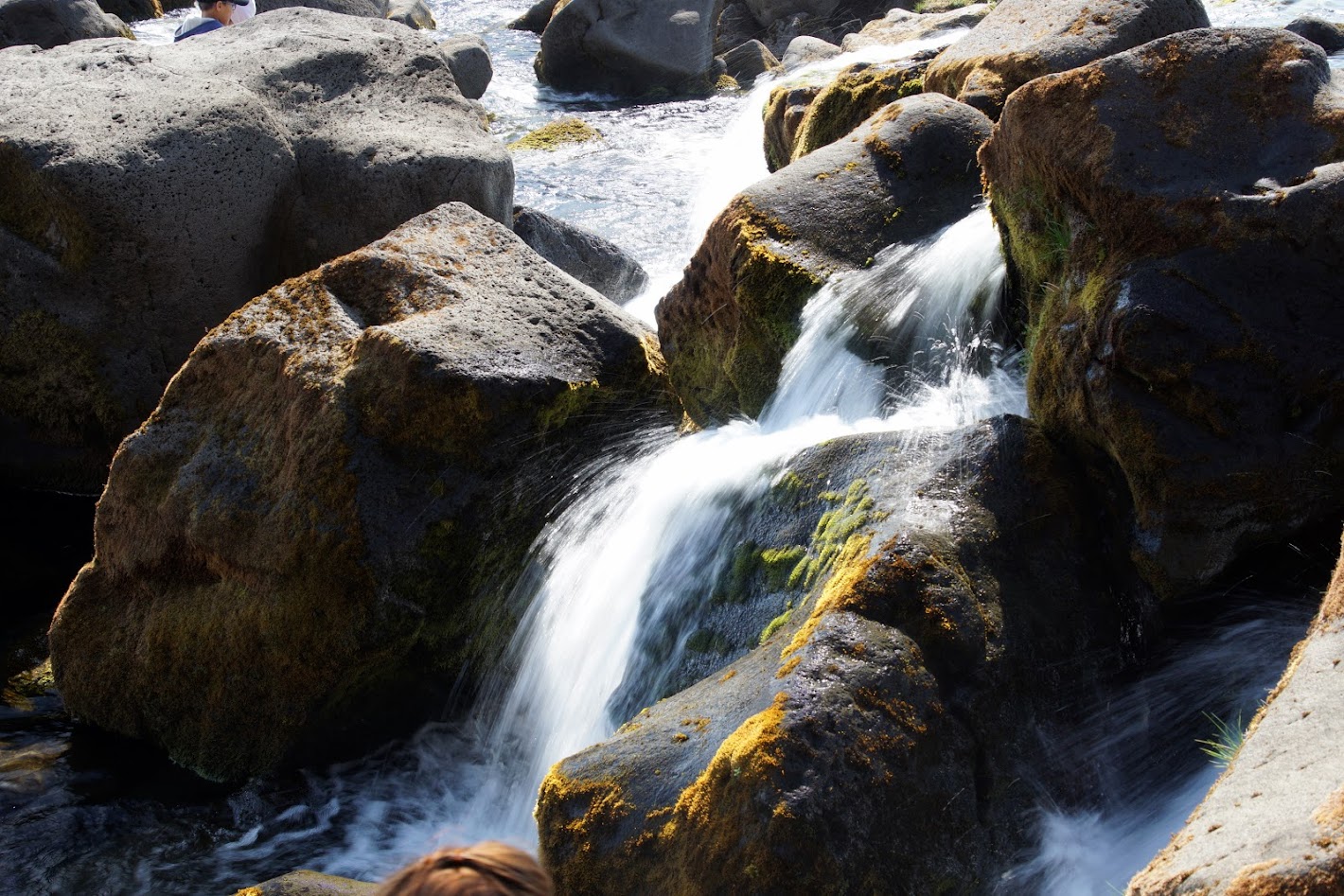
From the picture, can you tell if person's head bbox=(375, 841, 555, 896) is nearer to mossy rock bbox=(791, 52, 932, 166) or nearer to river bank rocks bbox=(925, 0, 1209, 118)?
river bank rocks bbox=(925, 0, 1209, 118)

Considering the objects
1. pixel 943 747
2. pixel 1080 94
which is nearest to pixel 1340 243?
pixel 1080 94

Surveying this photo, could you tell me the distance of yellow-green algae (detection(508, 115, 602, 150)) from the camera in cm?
1422

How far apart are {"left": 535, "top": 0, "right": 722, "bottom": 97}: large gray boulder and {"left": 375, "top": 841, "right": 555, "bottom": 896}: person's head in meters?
16.8

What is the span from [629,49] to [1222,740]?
611 inches

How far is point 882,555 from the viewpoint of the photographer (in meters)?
3.55

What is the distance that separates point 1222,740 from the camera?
3.51 meters

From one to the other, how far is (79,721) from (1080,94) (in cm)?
487

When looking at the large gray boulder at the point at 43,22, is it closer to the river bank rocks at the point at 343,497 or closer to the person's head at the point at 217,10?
the person's head at the point at 217,10

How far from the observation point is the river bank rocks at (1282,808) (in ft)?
6.36

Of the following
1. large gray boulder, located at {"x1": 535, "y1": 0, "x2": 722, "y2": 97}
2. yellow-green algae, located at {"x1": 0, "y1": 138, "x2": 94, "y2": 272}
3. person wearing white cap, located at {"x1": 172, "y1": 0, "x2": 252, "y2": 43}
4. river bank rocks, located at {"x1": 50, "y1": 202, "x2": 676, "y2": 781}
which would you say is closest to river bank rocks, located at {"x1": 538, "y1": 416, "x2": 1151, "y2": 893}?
river bank rocks, located at {"x1": 50, "y1": 202, "x2": 676, "y2": 781}

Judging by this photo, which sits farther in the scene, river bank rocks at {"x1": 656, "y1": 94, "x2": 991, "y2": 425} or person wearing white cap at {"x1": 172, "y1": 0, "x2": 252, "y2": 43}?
person wearing white cap at {"x1": 172, "y1": 0, "x2": 252, "y2": 43}

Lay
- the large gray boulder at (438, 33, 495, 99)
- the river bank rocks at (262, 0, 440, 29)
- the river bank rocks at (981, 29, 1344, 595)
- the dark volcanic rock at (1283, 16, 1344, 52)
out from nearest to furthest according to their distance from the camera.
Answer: the river bank rocks at (981, 29, 1344, 595) < the dark volcanic rock at (1283, 16, 1344, 52) < the large gray boulder at (438, 33, 495, 99) < the river bank rocks at (262, 0, 440, 29)

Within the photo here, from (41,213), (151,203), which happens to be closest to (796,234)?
(151,203)

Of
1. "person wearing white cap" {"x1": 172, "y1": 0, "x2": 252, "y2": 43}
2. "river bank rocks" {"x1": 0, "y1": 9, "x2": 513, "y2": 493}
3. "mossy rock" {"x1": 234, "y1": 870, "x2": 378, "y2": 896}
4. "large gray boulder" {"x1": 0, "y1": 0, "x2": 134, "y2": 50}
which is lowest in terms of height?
"mossy rock" {"x1": 234, "y1": 870, "x2": 378, "y2": 896}
